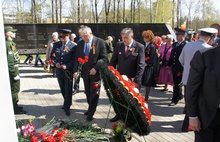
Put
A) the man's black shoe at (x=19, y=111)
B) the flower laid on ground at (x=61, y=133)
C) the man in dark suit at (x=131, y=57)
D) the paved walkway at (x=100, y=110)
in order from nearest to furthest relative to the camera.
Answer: the flower laid on ground at (x=61, y=133), the paved walkway at (x=100, y=110), the man in dark suit at (x=131, y=57), the man's black shoe at (x=19, y=111)

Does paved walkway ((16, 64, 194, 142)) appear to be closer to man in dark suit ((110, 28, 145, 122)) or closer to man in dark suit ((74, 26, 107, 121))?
man in dark suit ((74, 26, 107, 121))

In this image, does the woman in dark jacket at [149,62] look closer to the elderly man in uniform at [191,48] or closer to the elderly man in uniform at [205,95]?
the elderly man in uniform at [191,48]

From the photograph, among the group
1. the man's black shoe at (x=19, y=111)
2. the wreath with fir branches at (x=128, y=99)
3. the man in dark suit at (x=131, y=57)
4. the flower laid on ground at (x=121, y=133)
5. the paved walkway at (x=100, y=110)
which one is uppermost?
the man in dark suit at (x=131, y=57)

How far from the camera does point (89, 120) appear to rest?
5.03 meters

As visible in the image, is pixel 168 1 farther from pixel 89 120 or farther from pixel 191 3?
pixel 89 120

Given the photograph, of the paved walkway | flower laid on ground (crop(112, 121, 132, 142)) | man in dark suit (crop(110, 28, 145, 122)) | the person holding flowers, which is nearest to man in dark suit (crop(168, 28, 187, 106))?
the paved walkway

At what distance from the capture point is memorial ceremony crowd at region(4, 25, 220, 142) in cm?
238

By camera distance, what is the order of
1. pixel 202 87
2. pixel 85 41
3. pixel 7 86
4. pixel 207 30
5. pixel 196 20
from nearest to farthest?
pixel 7 86
pixel 202 87
pixel 207 30
pixel 85 41
pixel 196 20

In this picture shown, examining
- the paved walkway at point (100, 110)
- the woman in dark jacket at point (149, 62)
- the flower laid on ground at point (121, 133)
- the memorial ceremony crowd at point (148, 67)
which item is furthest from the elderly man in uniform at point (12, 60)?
the woman in dark jacket at point (149, 62)

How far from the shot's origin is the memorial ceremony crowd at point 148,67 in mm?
2383

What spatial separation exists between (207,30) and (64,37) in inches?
121

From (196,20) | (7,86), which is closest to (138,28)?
(7,86)

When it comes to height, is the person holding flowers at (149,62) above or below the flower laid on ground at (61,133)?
above

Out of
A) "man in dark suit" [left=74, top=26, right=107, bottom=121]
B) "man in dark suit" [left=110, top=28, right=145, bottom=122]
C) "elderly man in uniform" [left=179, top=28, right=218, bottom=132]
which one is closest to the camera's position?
"elderly man in uniform" [left=179, top=28, right=218, bottom=132]
